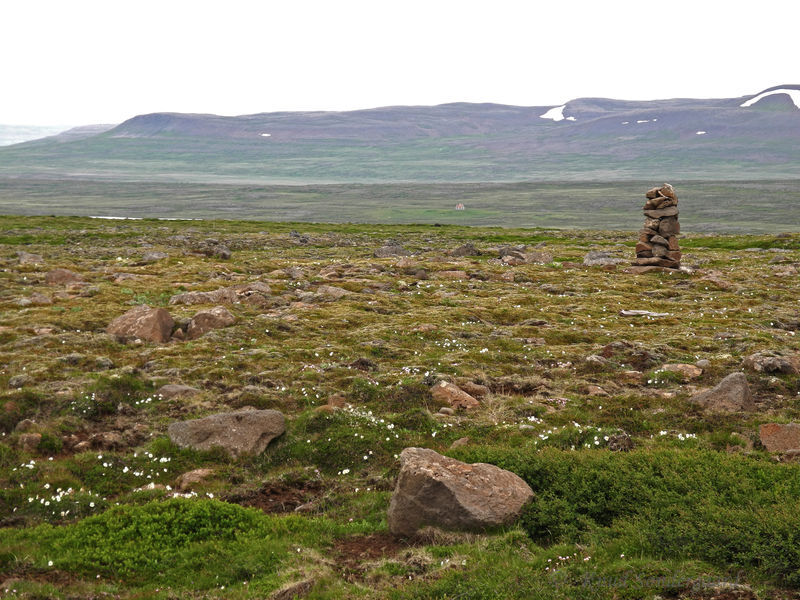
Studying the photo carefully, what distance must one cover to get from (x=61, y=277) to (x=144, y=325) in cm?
1632

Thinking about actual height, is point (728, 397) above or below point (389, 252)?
above

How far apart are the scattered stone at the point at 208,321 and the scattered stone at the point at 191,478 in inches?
441

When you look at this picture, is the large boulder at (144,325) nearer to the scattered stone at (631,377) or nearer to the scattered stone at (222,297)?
the scattered stone at (222,297)

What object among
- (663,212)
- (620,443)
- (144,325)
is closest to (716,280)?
(663,212)

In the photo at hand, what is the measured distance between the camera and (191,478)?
665 inches

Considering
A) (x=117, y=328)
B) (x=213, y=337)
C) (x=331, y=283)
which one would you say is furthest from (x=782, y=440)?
(x=331, y=283)

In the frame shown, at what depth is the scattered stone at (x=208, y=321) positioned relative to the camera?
92.2 feet

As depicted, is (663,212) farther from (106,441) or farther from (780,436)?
(106,441)

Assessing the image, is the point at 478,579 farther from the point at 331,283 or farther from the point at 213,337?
the point at 331,283

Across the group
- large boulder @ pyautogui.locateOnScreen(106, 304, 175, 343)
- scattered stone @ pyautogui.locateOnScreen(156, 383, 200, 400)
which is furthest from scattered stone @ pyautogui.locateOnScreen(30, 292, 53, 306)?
scattered stone @ pyautogui.locateOnScreen(156, 383, 200, 400)

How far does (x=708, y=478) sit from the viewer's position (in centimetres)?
1449

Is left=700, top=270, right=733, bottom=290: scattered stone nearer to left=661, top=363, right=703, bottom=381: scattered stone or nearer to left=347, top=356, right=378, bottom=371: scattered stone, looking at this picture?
left=661, top=363, right=703, bottom=381: scattered stone

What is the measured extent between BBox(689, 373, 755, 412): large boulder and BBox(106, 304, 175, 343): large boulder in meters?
19.7

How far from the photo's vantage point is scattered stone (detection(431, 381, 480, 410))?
68.9 ft
